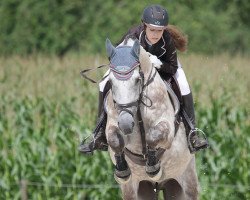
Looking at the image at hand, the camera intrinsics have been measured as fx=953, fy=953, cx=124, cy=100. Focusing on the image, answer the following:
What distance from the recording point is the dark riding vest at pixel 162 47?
31.9ft

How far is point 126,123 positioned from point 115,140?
0.52m

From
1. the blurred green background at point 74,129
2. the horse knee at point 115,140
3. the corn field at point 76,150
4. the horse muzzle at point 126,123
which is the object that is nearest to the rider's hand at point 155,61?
the horse knee at point 115,140

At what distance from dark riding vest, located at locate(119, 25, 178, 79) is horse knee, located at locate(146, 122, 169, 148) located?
0.80 metres

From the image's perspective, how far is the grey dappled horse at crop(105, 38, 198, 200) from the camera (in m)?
8.77

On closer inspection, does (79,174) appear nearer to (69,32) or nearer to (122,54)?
(122,54)

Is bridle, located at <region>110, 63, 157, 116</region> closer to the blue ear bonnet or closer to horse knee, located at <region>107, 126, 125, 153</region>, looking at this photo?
the blue ear bonnet

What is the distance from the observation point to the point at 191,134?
10102 millimetres

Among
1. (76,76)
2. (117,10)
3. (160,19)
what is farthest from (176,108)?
(117,10)

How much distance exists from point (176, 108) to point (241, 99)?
639 cm

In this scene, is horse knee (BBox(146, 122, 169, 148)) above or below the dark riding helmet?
below

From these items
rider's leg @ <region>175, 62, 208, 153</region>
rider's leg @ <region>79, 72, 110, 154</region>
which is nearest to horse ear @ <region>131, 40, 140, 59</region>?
rider's leg @ <region>79, 72, 110, 154</region>

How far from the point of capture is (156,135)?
30.1ft

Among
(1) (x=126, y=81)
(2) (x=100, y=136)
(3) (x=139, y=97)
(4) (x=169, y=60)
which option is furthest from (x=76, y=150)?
(1) (x=126, y=81)

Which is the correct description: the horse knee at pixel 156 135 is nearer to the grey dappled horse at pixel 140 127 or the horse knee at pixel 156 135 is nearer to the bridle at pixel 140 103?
the grey dappled horse at pixel 140 127
